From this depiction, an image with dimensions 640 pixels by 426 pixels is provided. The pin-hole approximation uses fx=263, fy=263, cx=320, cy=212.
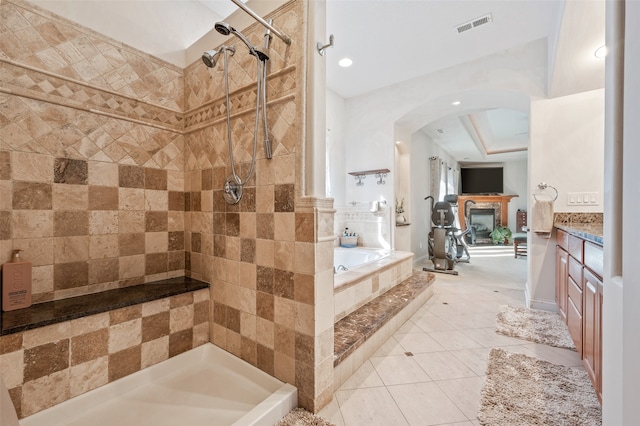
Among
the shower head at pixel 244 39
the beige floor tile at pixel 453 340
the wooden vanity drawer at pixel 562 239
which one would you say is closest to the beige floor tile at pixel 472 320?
the beige floor tile at pixel 453 340

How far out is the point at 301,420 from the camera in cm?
126

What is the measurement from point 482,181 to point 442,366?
919cm

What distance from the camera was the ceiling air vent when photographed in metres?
2.66

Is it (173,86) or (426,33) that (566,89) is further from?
(173,86)

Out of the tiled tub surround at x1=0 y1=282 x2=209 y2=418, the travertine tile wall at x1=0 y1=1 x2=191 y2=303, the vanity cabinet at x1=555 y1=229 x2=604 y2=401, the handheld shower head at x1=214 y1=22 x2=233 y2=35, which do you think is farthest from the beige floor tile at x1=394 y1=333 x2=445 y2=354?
the handheld shower head at x1=214 y1=22 x2=233 y2=35

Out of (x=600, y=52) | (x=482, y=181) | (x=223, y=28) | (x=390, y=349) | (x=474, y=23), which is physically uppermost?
(x=474, y=23)

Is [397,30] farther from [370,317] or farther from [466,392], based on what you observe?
[466,392]

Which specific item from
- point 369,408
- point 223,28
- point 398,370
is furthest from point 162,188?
point 398,370

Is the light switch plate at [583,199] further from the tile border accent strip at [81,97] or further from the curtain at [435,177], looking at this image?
the tile border accent strip at [81,97]

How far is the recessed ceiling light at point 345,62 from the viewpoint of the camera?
3414 millimetres

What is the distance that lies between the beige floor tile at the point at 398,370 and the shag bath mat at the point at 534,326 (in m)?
1.00

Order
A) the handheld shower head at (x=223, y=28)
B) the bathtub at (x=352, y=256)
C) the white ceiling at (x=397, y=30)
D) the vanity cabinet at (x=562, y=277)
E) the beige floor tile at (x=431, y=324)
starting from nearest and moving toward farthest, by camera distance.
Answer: the handheld shower head at (x=223, y=28) → the white ceiling at (x=397, y=30) → the vanity cabinet at (x=562, y=277) → the beige floor tile at (x=431, y=324) → the bathtub at (x=352, y=256)

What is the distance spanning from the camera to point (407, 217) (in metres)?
4.63

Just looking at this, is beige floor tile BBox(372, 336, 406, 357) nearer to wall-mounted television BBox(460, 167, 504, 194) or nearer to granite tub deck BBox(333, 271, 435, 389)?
granite tub deck BBox(333, 271, 435, 389)
